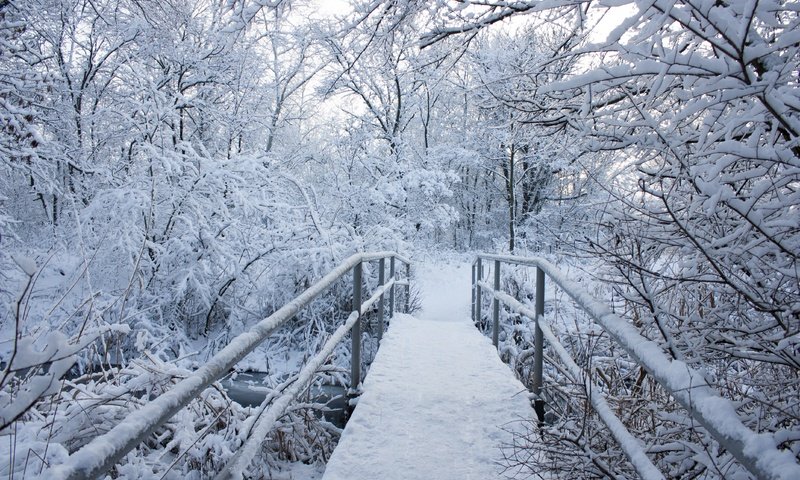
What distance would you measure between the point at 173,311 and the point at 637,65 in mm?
8566

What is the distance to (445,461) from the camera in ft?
8.38

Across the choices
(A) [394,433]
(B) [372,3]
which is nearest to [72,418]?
(A) [394,433]

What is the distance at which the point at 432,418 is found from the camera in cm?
310

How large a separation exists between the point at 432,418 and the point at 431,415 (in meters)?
0.05

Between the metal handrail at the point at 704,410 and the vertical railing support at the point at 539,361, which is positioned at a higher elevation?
the metal handrail at the point at 704,410

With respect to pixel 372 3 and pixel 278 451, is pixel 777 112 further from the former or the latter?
pixel 278 451

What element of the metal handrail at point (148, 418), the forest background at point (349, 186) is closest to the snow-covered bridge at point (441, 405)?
the metal handrail at point (148, 418)

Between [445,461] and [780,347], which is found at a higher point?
[780,347]

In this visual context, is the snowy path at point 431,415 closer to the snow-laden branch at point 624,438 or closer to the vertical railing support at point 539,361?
the vertical railing support at point 539,361

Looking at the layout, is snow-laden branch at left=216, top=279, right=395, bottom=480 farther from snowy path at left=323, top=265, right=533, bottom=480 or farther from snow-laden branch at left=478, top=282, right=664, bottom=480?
snow-laden branch at left=478, top=282, right=664, bottom=480

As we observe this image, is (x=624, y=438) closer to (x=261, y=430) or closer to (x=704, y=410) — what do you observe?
(x=704, y=410)

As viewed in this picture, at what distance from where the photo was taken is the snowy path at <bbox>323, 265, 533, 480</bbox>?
249 cm

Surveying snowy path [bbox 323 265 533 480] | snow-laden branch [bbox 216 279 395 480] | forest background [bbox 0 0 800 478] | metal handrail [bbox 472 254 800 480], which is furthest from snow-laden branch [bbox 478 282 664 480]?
snow-laden branch [bbox 216 279 395 480]

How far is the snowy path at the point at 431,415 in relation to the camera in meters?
2.49
